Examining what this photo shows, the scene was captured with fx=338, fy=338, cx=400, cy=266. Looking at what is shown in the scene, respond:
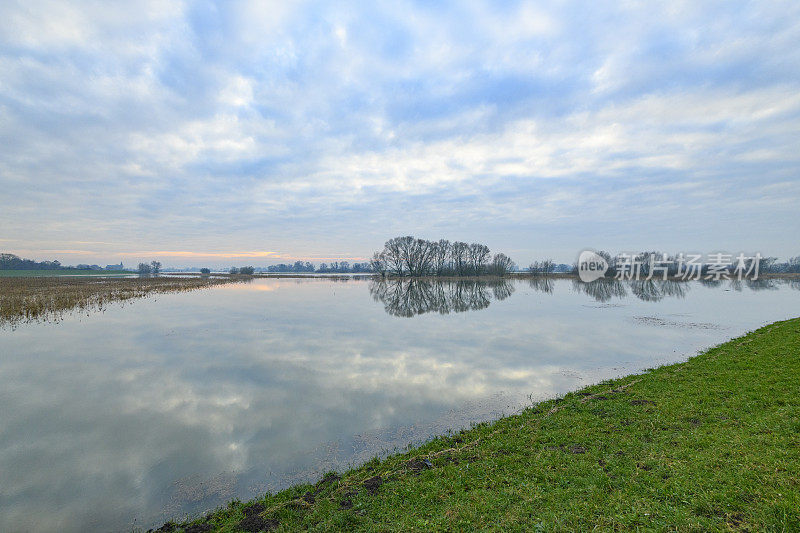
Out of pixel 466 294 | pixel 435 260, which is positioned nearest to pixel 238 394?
pixel 466 294

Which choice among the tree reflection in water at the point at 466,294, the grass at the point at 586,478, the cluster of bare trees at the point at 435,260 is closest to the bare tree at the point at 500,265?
the cluster of bare trees at the point at 435,260

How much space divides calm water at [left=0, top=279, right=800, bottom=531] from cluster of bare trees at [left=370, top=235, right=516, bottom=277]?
91984mm

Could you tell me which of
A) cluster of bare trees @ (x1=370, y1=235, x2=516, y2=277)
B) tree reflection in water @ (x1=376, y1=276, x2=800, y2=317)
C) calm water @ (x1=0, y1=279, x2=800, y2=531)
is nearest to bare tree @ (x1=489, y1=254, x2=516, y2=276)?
cluster of bare trees @ (x1=370, y1=235, x2=516, y2=277)

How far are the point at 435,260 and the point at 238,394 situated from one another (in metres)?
110

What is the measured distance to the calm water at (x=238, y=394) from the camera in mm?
6945

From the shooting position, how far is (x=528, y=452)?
7422 millimetres

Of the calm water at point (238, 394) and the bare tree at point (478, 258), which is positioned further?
the bare tree at point (478, 258)

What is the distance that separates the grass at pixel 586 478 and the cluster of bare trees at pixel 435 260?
4205 inches

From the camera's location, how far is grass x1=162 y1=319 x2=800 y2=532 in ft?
16.1

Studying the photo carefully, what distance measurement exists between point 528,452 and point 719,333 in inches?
857

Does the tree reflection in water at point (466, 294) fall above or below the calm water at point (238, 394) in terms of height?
above

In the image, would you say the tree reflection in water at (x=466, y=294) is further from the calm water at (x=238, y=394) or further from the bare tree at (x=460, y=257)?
the bare tree at (x=460, y=257)

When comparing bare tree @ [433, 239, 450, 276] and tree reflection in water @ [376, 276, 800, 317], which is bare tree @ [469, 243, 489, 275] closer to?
bare tree @ [433, 239, 450, 276]

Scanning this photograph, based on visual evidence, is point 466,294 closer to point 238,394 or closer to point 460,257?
point 238,394
